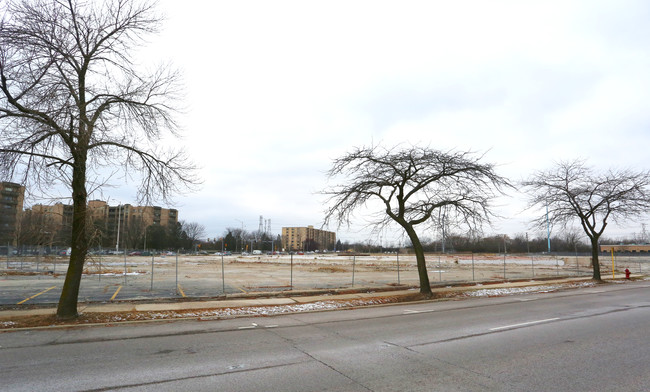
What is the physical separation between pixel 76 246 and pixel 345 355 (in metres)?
8.82

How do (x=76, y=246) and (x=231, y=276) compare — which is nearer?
(x=76, y=246)

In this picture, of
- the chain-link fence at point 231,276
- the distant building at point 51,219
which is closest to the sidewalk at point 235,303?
the chain-link fence at point 231,276

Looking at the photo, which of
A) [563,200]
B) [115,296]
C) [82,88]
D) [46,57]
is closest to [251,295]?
[115,296]

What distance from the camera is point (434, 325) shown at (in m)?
9.95

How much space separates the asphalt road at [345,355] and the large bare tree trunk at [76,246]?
1406 millimetres

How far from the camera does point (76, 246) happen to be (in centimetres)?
1094

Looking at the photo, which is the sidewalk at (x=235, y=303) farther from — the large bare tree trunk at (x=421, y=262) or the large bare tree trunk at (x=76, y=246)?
the large bare tree trunk at (x=76, y=246)

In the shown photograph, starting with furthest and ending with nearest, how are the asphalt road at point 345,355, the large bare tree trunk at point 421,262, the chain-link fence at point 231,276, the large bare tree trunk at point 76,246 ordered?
the chain-link fence at point 231,276, the large bare tree trunk at point 421,262, the large bare tree trunk at point 76,246, the asphalt road at point 345,355

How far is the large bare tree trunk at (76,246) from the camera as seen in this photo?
10867 mm

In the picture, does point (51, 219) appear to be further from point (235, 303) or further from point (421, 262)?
point (421, 262)

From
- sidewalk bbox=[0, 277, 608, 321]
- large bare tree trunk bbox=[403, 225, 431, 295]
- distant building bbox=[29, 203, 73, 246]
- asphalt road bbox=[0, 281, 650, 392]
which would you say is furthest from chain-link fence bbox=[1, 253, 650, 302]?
large bare tree trunk bbox=[403, 225, 431, 295]

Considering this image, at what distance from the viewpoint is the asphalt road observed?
5.41 meters

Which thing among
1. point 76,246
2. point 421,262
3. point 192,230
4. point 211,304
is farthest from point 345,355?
point 192,230

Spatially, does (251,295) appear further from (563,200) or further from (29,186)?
(563,200)
